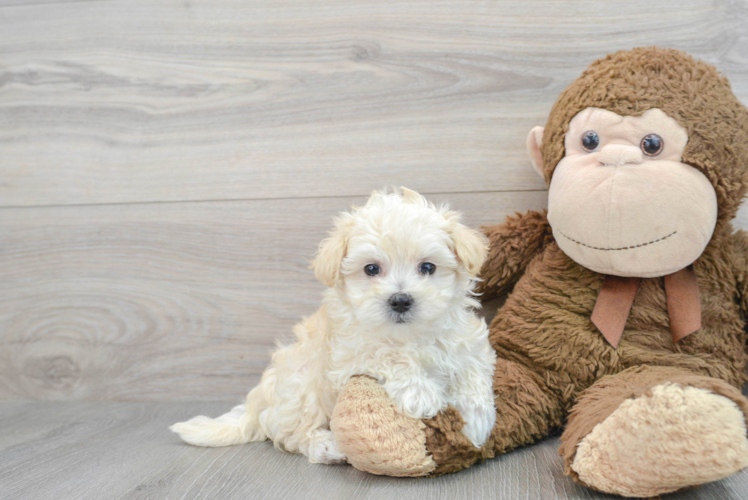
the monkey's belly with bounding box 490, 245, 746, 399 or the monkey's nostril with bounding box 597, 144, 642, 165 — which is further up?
the monkey's nostril with bounding box 597, 144, 642, 165

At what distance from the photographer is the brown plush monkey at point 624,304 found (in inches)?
33.0

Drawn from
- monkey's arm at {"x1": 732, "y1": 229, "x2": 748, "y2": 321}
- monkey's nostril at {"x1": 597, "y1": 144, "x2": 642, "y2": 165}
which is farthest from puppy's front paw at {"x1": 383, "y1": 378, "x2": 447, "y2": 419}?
monkey's arm at {"x1": 732, "y1": 229, "x2": 748, "y2": 321}

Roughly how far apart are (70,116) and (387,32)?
0.83 m

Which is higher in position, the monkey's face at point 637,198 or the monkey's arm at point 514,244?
the monkey's face at point 637,198

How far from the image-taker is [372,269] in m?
0.98

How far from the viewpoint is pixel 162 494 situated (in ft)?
3.18

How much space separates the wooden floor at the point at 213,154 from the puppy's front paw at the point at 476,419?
1.42 feet

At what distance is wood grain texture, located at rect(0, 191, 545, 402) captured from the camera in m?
1.43

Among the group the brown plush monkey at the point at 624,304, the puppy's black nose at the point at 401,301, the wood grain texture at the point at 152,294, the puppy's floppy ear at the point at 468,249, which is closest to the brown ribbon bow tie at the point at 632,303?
the brown plush monkey at the point at 624,304

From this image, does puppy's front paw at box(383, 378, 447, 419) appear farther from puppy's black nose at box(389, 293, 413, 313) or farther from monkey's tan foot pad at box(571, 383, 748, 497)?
monkey's tan foot pad at box(571, 383, 748, 497)

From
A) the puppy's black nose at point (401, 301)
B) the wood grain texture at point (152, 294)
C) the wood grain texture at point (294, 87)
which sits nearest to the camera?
the puppy's black nose at point (401, 301)

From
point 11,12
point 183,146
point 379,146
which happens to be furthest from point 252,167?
point 11,12

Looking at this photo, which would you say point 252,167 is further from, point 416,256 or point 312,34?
point 416,256

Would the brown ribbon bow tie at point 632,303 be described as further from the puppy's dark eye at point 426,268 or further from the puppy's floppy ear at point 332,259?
the puppy's floppy ear at point 332,259
